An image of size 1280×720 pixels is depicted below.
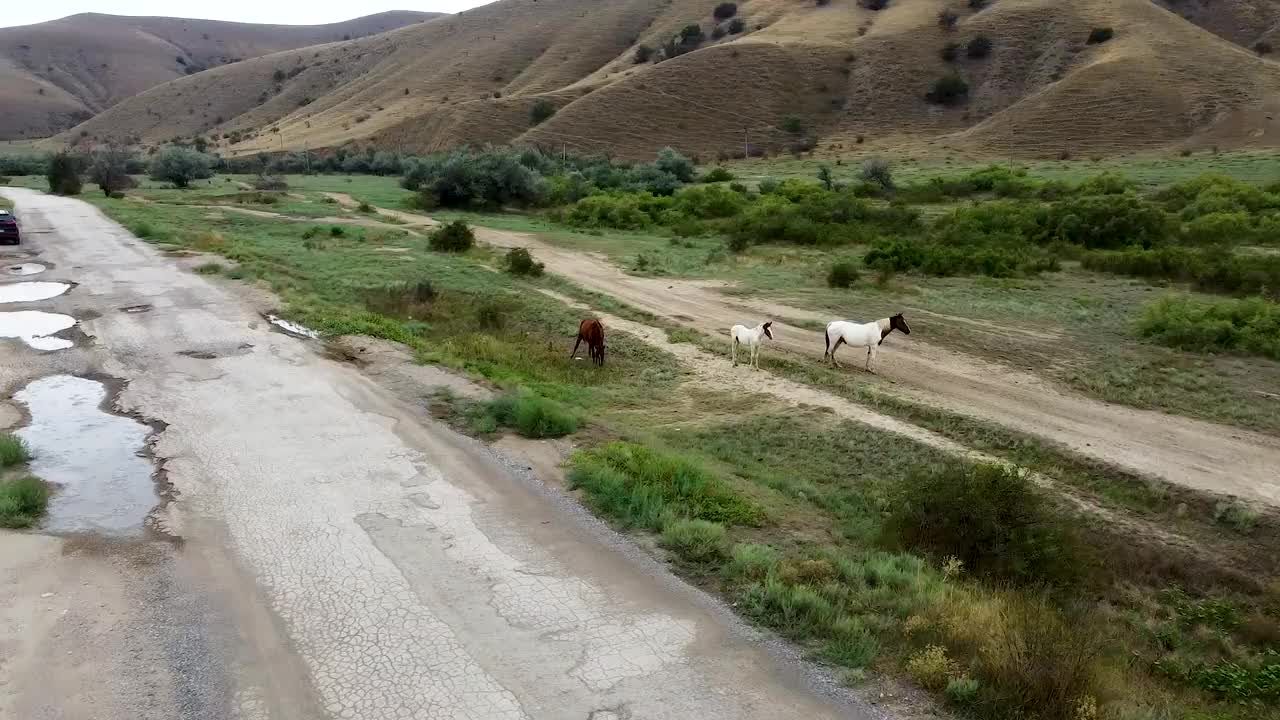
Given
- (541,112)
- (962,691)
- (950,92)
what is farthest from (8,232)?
(950,92)

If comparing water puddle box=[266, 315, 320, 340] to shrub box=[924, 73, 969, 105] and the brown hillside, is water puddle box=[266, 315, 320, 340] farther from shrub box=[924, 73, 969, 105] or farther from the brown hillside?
the brown hillside

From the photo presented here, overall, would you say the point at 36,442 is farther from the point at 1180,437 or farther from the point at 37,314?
the point at 1180,437

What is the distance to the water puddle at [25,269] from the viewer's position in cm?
2580

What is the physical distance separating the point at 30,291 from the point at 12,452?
1508 centimetres

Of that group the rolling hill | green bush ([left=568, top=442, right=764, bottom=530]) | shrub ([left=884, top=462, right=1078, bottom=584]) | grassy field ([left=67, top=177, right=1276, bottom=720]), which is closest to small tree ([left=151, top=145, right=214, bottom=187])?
the rolling hill

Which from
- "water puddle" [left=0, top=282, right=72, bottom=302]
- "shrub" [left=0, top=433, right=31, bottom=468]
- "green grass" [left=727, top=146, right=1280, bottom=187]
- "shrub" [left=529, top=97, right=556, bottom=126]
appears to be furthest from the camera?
"shrub" [left=529, top=97, right=556, bottom=126]

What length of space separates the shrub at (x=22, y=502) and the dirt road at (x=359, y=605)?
0.33 meters

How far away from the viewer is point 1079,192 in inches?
1720

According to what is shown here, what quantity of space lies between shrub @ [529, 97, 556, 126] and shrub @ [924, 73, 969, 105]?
1580 inches

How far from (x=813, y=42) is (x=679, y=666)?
103 metres

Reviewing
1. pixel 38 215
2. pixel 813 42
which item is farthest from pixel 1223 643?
pixel 813 42

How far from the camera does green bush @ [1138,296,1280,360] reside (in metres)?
19.1

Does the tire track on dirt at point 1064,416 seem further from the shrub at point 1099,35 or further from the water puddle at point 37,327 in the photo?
the shrub at point 1099,35

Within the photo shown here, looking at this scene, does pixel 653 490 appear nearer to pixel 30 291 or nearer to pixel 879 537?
pixel 879 537
